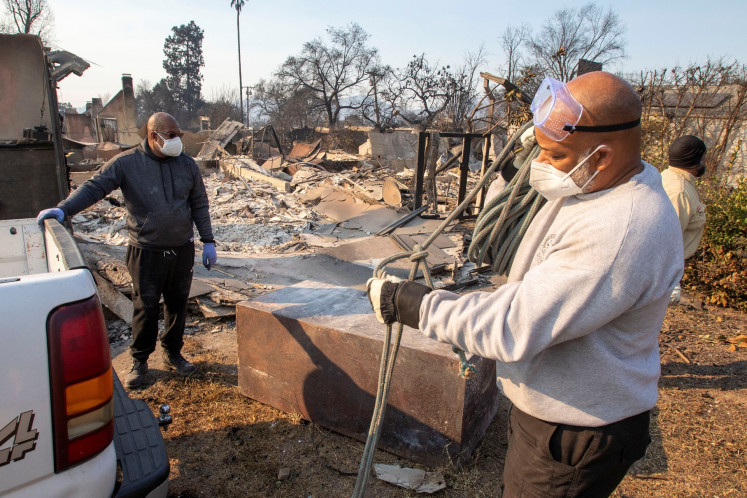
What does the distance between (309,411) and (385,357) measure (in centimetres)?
145

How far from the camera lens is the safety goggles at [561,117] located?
1190mm

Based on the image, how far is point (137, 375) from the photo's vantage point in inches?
141

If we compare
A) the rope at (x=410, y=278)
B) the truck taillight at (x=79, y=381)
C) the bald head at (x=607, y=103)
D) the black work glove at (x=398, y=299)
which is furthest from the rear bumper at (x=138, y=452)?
the bald head at (x=607, y=103)

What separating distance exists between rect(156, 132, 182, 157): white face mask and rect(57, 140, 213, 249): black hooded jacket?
11cm

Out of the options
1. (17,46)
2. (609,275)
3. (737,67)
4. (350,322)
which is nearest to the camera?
(609,275)

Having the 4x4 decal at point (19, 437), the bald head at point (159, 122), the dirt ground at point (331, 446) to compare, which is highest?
the bald head at point (159, 122)

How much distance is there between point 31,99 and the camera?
17.7ft

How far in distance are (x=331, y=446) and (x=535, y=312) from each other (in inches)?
84.1

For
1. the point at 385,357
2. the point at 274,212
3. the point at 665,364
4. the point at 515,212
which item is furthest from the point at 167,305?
the point at 274,212

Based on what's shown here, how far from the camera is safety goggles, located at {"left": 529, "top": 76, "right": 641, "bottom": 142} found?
119 cm

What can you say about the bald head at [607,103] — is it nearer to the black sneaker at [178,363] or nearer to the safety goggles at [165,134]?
the safety goggles at [165,134]

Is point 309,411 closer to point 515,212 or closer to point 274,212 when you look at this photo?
point 515,212

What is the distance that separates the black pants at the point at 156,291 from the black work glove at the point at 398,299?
2541mm

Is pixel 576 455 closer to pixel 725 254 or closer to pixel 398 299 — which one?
pixel 398 299
